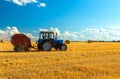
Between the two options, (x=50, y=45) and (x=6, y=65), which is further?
(x=50, y=45)

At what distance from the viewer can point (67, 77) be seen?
15.2 meters

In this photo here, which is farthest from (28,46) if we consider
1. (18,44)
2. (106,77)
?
(106,77)

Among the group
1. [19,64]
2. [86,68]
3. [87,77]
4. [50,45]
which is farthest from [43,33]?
[87,77]

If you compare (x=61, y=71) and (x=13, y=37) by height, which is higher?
(x=13, y=37)

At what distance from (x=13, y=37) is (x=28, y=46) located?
84.3 inches

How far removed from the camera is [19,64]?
21.0m

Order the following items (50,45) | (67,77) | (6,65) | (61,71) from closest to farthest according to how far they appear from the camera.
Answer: (67,77) → (61,71) → (6,65) → (50,45)

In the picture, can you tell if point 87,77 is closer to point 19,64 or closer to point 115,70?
point 115,70

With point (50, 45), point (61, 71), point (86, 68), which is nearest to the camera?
point (61, 71)

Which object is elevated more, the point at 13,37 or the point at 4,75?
the point at 13,37

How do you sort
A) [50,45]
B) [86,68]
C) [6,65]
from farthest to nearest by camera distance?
1. [50,45]
2. [6,65]
3. [86,68]

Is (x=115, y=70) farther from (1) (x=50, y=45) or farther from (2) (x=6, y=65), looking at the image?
(1) (x=50, y=45)

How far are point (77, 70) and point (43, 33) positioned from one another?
1796 centimetres

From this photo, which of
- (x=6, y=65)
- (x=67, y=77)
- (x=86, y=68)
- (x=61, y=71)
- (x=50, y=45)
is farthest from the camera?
(x=50, y=45)
